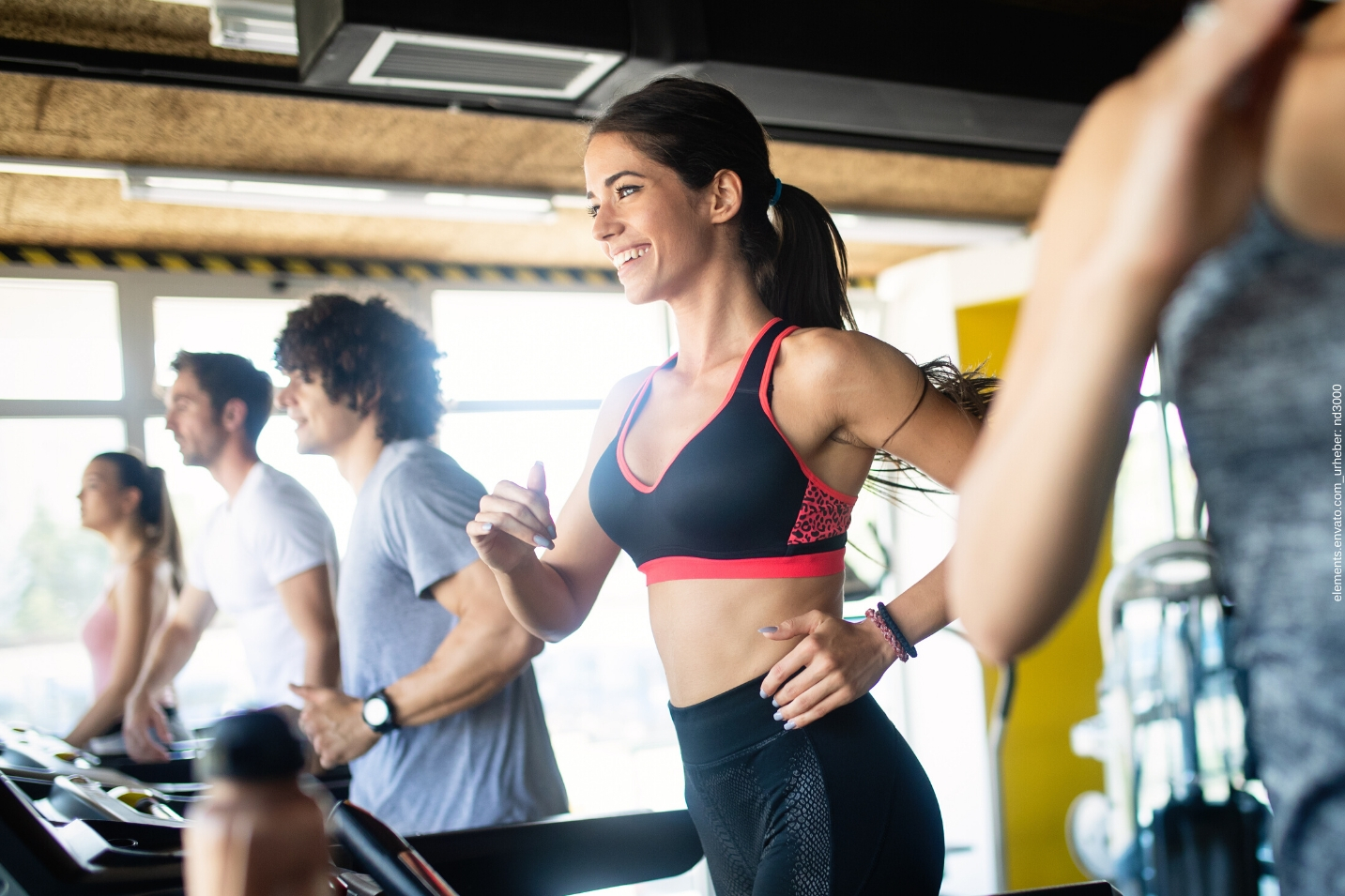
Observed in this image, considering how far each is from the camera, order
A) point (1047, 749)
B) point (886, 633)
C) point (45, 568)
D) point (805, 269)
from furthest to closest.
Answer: point (1047, 749) < point (45, 568) < point (805, 269) < point (886, 633)

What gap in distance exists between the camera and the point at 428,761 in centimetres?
207

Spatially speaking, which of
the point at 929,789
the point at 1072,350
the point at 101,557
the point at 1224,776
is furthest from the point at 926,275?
the point at 1072,350

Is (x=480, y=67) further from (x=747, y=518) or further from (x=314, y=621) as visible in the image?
(x=747, y=518)

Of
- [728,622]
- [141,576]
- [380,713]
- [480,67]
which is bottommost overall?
[380,713]

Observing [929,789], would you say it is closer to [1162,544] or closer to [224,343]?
[1162,544]

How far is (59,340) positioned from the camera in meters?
4.93

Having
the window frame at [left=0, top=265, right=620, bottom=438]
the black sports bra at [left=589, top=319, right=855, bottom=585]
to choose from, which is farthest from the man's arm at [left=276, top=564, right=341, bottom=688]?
the window frame at [left=0, top=265, right=620, bottom=438]

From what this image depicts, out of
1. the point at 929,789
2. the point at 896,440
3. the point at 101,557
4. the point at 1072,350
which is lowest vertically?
the point at 929,789

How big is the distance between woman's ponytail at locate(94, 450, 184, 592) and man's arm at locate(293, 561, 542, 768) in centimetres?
216

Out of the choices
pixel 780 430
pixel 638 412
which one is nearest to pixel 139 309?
pixel 638 412

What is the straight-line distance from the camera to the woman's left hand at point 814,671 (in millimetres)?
1266

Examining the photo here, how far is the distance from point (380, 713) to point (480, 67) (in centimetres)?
137

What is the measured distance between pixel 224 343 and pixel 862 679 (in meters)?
4.67

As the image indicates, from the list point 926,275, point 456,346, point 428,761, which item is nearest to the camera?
point 428,761
